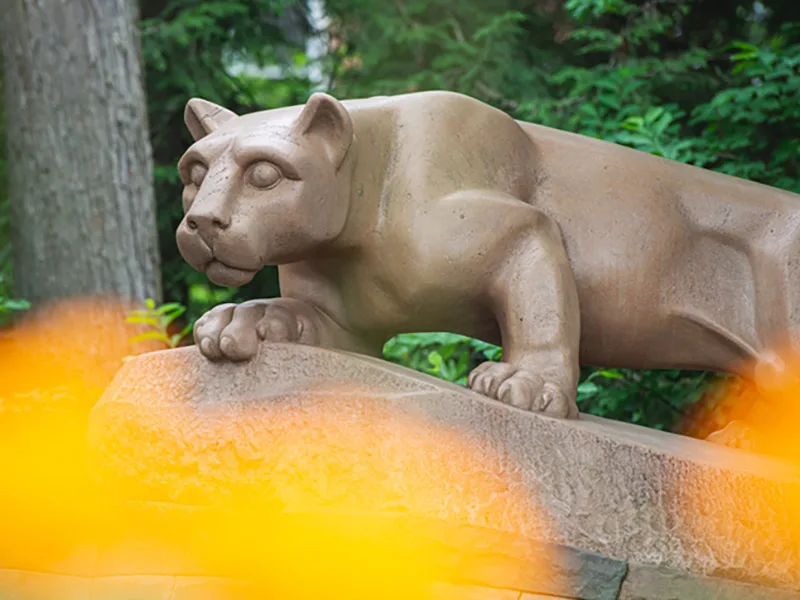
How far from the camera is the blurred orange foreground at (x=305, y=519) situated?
8.70 feet

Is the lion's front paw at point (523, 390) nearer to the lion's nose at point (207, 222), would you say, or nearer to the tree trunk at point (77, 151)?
the lion's nose at point (207, 222)

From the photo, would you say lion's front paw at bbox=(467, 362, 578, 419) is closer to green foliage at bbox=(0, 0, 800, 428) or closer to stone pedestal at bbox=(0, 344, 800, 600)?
stone pedestal at bbox=(0, 344, 800, 600)

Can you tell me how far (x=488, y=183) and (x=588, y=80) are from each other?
8.57ft

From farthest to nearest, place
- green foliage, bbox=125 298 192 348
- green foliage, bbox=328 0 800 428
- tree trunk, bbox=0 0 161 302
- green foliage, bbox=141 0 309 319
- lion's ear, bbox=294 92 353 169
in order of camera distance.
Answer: green foliage, bbox=141 0 309 319 < tree trunk, bbox=0 0 161 302 < green foliage, bbox=328 0 800 428 < green foliage, bbox=125 298 192 348 < lion's ear, bbox=294 92 353 169

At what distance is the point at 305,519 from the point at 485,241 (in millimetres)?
844

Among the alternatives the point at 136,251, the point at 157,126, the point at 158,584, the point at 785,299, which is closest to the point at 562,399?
the point at 785,299

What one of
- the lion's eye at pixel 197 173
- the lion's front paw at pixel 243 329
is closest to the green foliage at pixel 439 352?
the lion's front paw at pixel 243 329

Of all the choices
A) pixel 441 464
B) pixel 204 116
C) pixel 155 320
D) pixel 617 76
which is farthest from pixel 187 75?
pixel 441 464

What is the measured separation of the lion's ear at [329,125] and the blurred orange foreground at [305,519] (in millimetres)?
657

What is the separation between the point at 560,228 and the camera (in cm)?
320

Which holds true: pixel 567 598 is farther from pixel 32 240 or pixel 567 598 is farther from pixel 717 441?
pixel 32 240

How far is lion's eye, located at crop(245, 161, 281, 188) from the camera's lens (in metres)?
2.87

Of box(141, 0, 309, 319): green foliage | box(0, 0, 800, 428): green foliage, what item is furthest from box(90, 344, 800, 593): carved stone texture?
box(141, 0, 309, 319): green foliage

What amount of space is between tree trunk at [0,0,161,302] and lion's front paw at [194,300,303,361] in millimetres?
2254
